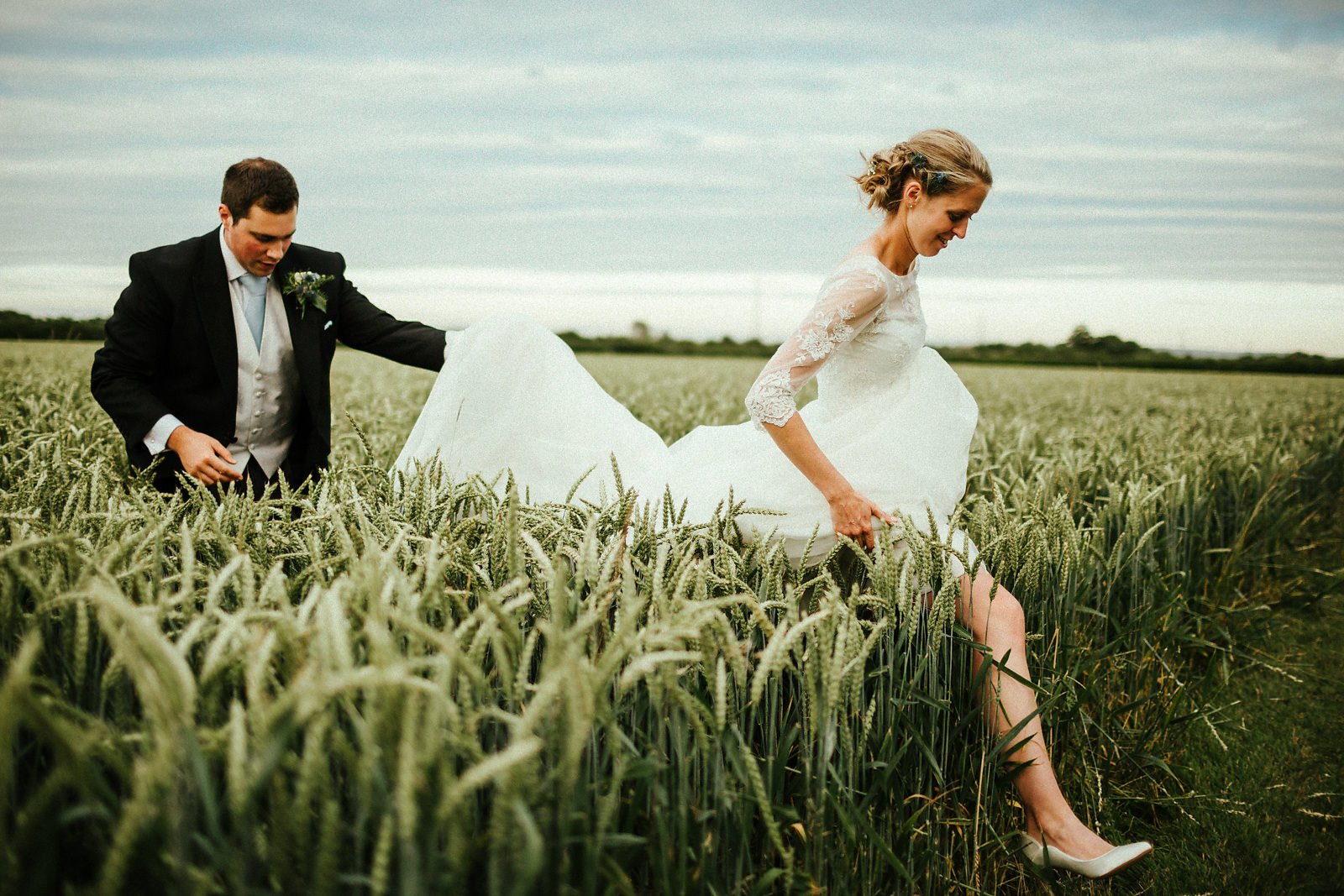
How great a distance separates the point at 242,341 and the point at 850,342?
8.85ft

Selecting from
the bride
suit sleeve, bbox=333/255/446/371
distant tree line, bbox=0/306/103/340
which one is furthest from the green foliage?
the bride

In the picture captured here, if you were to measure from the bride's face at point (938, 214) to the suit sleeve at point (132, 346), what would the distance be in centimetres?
300

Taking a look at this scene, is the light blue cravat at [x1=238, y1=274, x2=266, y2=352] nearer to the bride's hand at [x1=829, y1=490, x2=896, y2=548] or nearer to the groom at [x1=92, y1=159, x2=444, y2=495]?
the groom at [x1=92, y1=159, x2=444, y2=495]

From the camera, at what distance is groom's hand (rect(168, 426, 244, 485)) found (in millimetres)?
2826

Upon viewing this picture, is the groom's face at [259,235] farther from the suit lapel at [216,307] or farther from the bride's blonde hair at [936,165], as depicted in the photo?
the bride's blonde hair at [936,165]

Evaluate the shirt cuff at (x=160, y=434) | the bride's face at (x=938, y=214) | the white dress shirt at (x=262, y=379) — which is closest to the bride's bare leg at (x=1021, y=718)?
the bride's face at (x=938, y=214)

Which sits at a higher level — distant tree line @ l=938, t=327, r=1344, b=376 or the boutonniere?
distant tree line @ l=938, t=327, r=1344, b=376

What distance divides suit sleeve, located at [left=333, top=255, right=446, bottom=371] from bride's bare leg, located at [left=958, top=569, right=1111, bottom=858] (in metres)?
2.70

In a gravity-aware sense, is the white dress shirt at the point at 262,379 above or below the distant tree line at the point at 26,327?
below

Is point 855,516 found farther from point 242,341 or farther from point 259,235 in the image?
point 242,341

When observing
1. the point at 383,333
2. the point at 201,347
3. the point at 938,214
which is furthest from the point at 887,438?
the point at 201,347

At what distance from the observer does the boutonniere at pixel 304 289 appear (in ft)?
11.9

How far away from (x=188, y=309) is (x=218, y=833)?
3.10m

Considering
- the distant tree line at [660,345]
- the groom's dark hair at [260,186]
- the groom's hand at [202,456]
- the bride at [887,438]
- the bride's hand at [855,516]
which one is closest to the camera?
the bride at [887,438]
